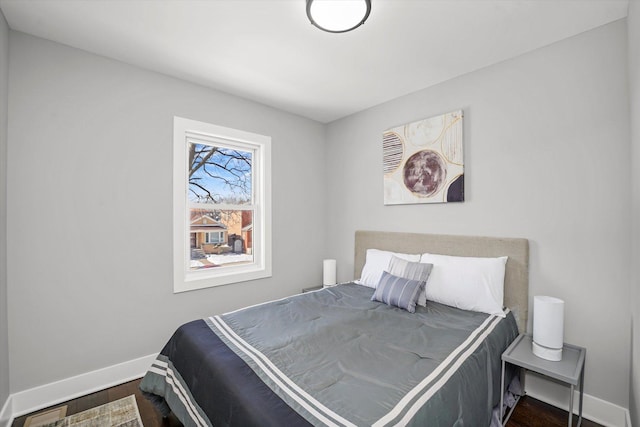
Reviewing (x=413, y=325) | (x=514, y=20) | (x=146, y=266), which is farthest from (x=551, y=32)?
(x=146, y=266)

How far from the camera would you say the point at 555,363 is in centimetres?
173

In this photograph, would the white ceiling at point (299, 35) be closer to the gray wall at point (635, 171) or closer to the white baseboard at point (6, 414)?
the gray wall at point (635, 171)

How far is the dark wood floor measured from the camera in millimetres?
1889

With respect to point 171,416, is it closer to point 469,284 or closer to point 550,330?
point 469,284

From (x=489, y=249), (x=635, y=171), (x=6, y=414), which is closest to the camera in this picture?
(x=635, y=171)

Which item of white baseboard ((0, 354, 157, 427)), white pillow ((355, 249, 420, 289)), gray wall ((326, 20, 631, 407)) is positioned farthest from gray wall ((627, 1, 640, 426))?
white baseboard ((0, 354, 157, 427))

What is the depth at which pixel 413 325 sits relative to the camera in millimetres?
1975

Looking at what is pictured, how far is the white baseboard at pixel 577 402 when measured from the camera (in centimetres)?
185

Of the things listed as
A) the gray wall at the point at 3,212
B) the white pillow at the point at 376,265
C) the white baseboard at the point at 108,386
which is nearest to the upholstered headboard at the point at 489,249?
the white pillow at the point at 376,265

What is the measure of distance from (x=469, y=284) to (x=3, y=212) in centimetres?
335

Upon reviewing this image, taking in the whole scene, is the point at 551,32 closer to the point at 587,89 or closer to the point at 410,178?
the point at 587,89

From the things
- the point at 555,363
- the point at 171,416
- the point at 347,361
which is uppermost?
the point at 347,361

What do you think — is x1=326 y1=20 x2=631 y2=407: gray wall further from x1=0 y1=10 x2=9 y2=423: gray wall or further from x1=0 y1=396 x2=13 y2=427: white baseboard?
x1=0 y1=396 x2=13 y2=427: white baseboard

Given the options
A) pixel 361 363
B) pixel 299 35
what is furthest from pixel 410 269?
pixel 299 35
